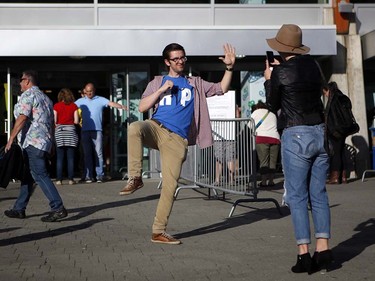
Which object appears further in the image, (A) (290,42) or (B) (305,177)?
(A) (290,42)

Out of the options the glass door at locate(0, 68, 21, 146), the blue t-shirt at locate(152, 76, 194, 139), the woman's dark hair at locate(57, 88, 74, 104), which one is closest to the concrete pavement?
the blue t-shirt at locate(152, 76, 194, 139)

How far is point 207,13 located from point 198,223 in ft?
27.8

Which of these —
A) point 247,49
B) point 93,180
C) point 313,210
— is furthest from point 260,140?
point 313,210

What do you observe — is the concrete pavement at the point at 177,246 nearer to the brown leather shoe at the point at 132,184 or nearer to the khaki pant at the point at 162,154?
the khaki pant at the point at 162,154

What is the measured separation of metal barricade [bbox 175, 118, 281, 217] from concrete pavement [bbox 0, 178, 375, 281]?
0.30 metres

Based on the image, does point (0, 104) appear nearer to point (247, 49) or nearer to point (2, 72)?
point (2, 72)

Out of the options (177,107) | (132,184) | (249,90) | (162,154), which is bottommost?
(132,184)

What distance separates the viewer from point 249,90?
60.3 feet

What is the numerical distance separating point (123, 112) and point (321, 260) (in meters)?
11.6

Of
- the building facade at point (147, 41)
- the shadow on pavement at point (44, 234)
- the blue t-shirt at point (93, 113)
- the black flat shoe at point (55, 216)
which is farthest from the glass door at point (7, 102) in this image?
the shadow on pavement at point (44, 234)

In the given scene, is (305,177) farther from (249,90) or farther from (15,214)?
(249,90)

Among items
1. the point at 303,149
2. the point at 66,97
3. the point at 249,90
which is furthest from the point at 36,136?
the point at 249,90

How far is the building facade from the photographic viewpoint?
1672cm

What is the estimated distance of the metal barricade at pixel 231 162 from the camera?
36.2 feet
